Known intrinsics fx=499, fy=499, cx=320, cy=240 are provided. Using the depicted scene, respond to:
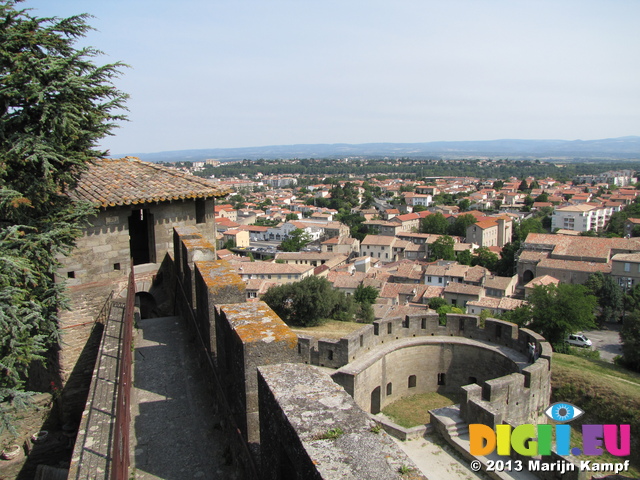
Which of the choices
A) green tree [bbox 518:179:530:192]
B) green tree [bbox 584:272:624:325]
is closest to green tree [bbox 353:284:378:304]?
green tree [bbox 584:272:624:325]

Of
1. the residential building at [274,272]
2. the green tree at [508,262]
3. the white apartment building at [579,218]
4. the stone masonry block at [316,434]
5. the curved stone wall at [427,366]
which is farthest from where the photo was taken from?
the white apartment building at [579,218]

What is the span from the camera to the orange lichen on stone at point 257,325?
3.98 metres

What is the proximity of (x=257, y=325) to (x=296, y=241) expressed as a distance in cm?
9189

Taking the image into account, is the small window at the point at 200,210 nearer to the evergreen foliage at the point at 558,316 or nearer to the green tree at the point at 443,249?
the evergreen foliage at the point at 558,316

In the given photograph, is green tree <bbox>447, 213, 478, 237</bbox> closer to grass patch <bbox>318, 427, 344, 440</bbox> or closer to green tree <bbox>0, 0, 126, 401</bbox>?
green tree <bbox>0, 0, 126, 401</bbox>

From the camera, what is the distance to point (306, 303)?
108ft

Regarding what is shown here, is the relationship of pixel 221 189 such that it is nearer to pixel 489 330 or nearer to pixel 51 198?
pixel 51 198

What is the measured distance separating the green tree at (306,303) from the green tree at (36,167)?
78.5 ft

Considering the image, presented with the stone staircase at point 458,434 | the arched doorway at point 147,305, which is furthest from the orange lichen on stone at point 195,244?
the stone staircase at point 458,434

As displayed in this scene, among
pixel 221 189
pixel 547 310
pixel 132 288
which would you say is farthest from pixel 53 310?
pixel 547 310

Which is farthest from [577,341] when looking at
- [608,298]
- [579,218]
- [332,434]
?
[579,218]

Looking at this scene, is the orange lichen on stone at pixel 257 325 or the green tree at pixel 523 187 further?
the green tree at pixel 523 187

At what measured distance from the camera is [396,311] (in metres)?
45.4

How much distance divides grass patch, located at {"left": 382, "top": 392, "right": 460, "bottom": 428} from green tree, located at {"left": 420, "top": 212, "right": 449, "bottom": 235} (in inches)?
3366
